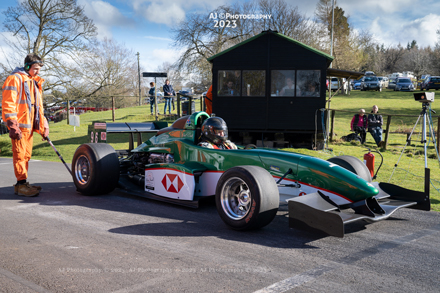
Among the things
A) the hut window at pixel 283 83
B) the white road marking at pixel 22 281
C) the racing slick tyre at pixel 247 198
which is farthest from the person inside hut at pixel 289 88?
the white road marking at pixel 22 281

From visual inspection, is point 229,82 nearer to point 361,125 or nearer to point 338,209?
point 361,125

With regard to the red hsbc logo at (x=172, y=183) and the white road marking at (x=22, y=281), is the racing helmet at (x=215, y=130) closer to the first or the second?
the red hsbc logo at (x=172, y=183)

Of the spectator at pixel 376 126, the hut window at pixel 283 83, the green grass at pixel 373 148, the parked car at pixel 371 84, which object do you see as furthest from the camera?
the parked car at pixel 371 84

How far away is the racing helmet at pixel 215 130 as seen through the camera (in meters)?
5.71

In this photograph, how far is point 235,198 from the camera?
14.9ft

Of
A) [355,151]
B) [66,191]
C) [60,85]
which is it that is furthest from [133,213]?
[60,85]

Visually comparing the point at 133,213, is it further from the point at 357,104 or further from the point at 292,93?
the point at 357,104

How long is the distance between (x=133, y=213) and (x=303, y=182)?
2.28 metres

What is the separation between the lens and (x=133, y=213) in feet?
16.8

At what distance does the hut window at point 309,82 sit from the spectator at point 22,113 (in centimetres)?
1040

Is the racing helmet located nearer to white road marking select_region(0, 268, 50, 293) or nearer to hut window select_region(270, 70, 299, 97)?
white road marking select_region(0, 268, 50, 293)

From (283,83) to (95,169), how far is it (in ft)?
33.9

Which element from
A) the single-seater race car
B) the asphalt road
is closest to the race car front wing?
the single-seater race car

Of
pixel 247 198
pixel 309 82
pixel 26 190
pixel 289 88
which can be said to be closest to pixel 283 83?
pixel 289 88
